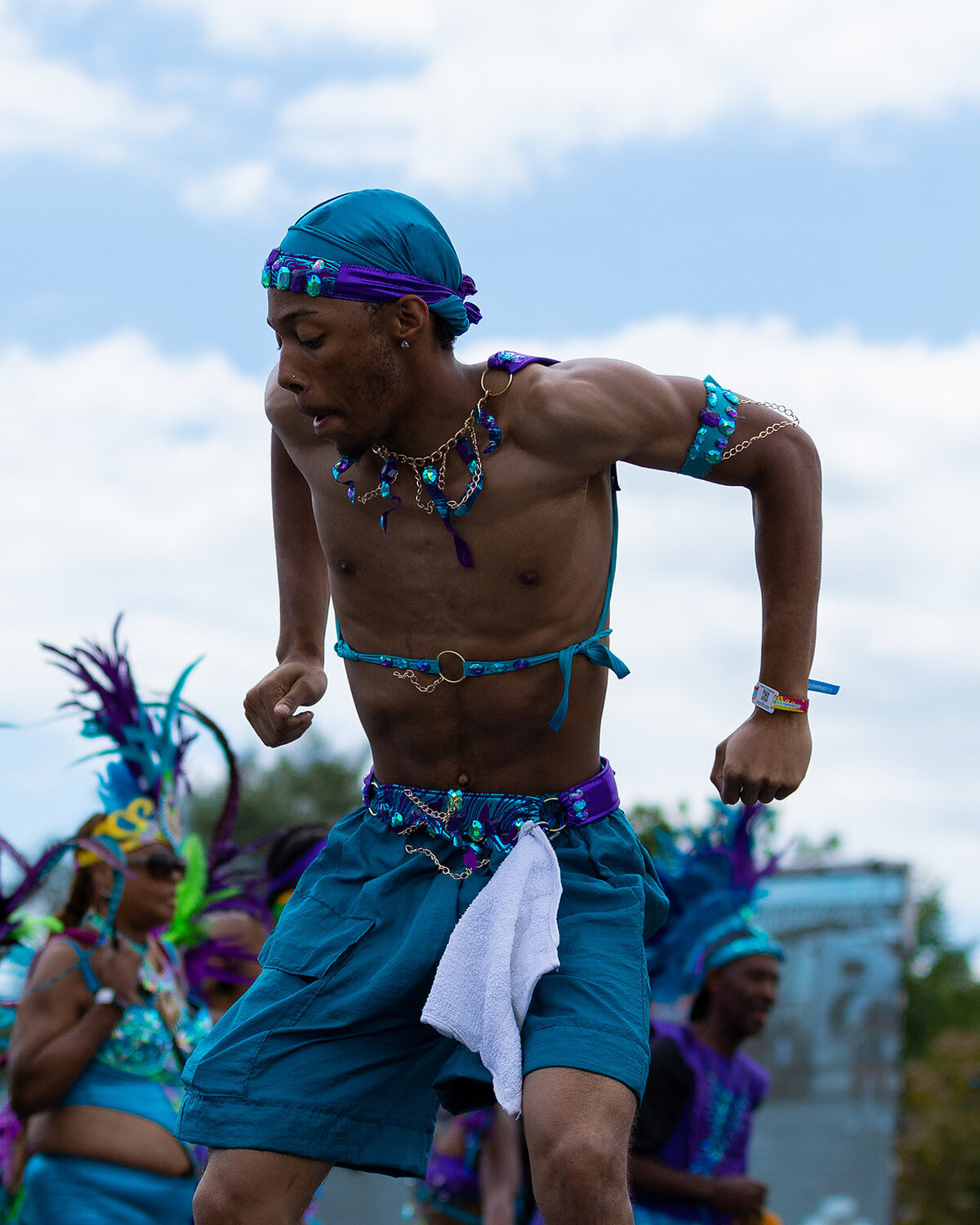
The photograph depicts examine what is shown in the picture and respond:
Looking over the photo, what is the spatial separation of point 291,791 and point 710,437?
28.1 m

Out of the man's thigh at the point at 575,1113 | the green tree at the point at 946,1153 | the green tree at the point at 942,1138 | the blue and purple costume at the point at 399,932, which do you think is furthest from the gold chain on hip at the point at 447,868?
the green tree at the point at 946,1153

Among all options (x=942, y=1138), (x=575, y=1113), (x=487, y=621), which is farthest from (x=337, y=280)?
(x=942, y=1138)

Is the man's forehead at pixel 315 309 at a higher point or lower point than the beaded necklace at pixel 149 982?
higher

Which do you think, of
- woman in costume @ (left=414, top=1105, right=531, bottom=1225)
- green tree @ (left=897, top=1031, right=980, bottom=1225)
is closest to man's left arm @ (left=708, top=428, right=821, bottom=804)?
woman in costume @ (left=414, top=1105, right=531, bottom=1225)

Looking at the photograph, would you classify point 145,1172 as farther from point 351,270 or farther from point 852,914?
point 852,914

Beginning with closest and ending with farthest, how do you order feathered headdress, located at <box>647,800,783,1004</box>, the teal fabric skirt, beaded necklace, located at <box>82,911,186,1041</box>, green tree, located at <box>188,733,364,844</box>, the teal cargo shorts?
the teal cargo shorts → the teal fabric skirt → beaded necklace, located at <box>82,911,186,1041</box> → feathered headdress, located at <box>647,800,783,1004</box> → green tree, located at <box>188,733,364,844</box>

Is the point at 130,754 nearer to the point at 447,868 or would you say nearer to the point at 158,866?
the point at 158,866

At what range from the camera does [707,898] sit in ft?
23.3

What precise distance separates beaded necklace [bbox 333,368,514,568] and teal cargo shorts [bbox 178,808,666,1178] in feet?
2.05

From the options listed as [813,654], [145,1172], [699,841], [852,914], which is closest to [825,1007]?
[852,914]

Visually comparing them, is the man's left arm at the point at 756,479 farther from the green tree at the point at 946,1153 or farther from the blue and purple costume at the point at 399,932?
the green tree at the point at 946,1153

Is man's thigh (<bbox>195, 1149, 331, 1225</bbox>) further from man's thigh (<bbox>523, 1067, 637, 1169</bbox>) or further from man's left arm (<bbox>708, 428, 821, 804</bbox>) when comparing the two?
man's left arm (<bbox>708, 428, 821, 804</bbox>)

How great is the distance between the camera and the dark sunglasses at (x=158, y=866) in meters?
5.74

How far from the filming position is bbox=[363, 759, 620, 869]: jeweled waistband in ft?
10.1
